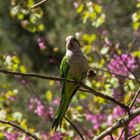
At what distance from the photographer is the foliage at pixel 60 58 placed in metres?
4.28

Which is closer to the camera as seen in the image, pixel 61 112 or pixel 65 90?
pixel 61 112

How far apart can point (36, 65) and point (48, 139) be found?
53.2 ft

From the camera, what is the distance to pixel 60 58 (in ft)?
49.3

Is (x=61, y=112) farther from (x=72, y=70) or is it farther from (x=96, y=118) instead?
(x=96, y=118)

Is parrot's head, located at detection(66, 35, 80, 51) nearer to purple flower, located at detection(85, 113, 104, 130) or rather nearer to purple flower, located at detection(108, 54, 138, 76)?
purple flower, located at detection(108, 54, 138, 76)

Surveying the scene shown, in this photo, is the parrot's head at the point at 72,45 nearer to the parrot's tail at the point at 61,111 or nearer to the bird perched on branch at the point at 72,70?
the bird perched on branch at the point at 72,70

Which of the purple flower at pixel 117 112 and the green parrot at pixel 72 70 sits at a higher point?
the purple flower at pixel 117 112

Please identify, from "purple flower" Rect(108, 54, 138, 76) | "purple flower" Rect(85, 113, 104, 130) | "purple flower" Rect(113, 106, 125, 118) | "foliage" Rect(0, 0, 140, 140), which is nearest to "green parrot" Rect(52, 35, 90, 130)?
"foliage" Rect(0, 0, 140, 140)

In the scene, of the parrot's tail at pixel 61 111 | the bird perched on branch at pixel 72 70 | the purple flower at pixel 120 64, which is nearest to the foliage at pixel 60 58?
the purple flower at pixel 120 64

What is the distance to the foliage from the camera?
14.0 ft

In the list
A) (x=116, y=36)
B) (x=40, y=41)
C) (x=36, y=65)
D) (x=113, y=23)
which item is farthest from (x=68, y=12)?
(x=40, y=41)

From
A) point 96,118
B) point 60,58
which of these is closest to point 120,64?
point 96,118

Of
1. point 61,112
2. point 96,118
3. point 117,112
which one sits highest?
point 96,118

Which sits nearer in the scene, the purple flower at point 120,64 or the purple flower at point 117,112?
the purple flower at point 117,112
